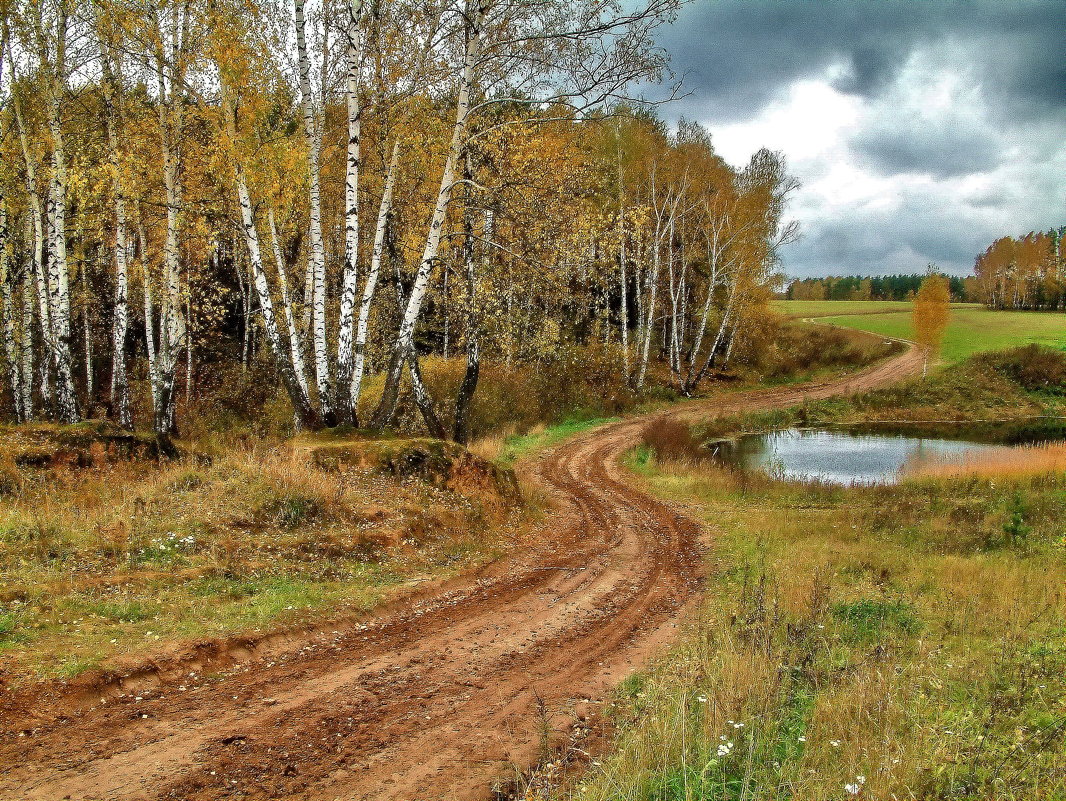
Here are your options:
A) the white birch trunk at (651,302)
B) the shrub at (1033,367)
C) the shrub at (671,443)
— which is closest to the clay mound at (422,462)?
the shrub at (671,443)

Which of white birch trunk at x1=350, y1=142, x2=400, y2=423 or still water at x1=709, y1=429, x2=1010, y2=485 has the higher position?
white birch trunk at x1=350, y1=142, x2=400, y2=423

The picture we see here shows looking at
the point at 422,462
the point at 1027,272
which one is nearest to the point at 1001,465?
the point at 422,462

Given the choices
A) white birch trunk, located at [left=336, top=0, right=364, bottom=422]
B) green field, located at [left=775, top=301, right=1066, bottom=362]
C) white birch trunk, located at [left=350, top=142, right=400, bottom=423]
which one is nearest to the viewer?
white birch trunk, located at [left=336, top=0, right=364, bottom=422]

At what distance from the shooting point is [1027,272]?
92.1 m

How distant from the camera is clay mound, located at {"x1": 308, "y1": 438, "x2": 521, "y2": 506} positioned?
39.8ft

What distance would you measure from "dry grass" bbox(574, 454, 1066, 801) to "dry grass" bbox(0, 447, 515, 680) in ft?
14.2

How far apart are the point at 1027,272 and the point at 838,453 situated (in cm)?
8942

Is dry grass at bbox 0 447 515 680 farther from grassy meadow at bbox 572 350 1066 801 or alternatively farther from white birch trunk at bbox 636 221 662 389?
white birch trunk at bbox 636 221 662 389

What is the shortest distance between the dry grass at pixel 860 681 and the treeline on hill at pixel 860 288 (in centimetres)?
13534

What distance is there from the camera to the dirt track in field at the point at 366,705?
451 cm

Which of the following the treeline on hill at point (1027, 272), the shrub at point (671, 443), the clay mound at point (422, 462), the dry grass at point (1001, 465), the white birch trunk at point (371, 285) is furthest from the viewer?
the treeline on hill at point (1027, 272)

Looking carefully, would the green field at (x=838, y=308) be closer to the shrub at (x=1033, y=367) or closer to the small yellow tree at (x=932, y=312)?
the small yellow tree at (x=932, y=312)

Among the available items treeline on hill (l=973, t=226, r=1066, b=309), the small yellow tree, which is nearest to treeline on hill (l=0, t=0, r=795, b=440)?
the small yellow tree

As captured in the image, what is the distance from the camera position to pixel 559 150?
21156 millimetres
